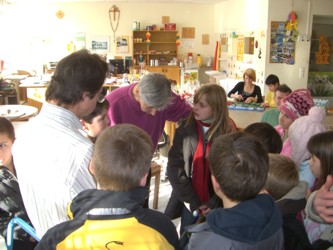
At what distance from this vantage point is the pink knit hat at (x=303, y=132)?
2004 millimetres

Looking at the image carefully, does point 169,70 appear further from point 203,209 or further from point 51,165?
point 51,165

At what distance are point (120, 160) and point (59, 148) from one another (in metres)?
0.21

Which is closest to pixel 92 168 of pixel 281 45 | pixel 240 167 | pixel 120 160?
pixel 120 160

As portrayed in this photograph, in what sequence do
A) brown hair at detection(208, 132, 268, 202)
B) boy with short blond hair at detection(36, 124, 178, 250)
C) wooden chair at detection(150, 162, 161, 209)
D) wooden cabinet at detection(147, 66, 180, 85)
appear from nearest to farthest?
1. boy with short blond hair at detection(36, 124, 178, 250)
2. brown hair at detection(208, 132, 268, 202)
3. wooden chair at detection(150, 162, 161, 209)
4. wooden cabinet at detection(147, 66, 180, 85)

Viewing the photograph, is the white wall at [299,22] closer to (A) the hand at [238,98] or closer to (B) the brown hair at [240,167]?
(A) the hand at [238,98]

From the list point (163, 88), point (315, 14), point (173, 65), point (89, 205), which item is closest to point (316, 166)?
point (163, 88)

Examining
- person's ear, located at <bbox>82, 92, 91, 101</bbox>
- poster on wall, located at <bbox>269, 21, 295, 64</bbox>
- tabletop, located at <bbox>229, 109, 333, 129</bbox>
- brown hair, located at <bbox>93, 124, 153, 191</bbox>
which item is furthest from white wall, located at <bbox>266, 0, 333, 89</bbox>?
brown hair, located at <bbox>93, 124, 153, 191</bbox>

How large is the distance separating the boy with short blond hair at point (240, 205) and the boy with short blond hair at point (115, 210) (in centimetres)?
15

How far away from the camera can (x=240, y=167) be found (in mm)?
1182

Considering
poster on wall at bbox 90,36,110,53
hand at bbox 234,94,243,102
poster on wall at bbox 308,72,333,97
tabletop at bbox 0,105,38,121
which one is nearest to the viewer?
tabletop at bbox 0,105,38,121

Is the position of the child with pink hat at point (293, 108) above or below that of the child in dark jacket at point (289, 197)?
above

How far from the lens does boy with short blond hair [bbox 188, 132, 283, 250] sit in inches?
42.9

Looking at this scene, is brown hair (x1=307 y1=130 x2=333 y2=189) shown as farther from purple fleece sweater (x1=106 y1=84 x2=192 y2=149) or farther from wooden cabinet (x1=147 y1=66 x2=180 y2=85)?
wooden cabinet (x1=147 y1=66 x2=180 y2=85)

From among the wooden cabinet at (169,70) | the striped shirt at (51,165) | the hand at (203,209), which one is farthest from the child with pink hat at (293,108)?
the wooden cabinet at (169,70)
